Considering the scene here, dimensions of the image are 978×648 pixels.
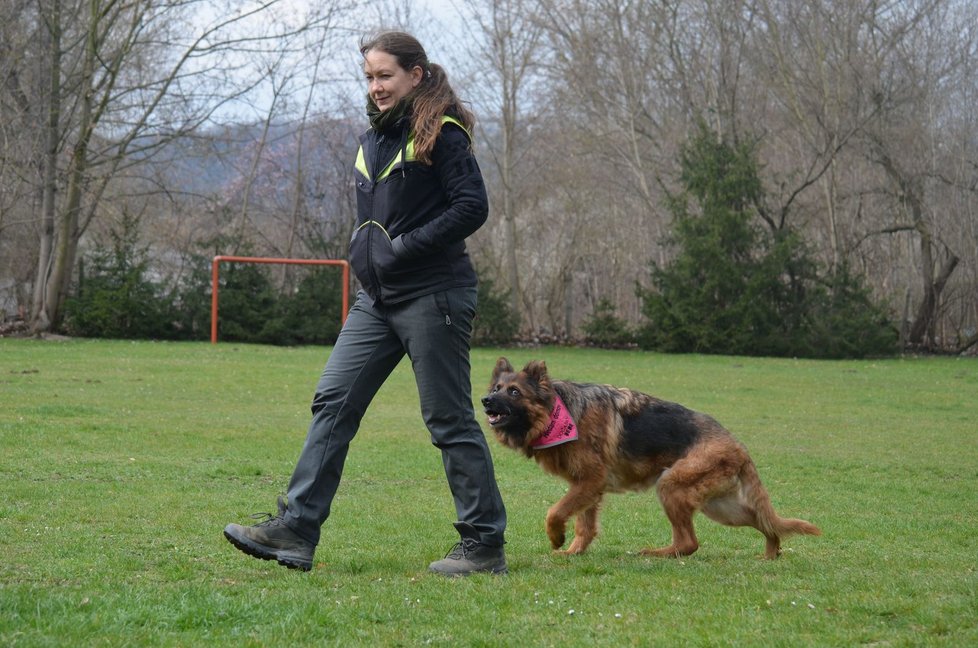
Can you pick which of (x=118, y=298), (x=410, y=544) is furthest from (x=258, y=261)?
(x=410, y=544)

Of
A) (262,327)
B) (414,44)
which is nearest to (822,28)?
(262,327)

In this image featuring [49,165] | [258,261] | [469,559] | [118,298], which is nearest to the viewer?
[469,559]

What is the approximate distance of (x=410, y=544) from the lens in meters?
6.34

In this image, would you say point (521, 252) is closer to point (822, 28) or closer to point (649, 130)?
point (649, 130)

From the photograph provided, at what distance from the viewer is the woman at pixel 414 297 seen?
5.08 meters

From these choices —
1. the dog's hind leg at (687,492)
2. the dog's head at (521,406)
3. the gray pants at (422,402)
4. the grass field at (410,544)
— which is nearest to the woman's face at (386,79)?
the gray pants at (422,402)

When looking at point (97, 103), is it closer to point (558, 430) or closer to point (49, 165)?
point (49, 165)

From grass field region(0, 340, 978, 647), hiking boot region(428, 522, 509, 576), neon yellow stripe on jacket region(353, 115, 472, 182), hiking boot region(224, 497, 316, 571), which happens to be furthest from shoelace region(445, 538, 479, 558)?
neon yellow stripe on jacket region(353, 115, 472, 182)

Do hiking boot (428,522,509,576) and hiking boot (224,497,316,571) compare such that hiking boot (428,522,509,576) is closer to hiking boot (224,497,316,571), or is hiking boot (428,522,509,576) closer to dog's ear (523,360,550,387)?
hiking boot (224,497,316,571)

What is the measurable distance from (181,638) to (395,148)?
256 centimetres

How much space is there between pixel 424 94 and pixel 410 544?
2.78m

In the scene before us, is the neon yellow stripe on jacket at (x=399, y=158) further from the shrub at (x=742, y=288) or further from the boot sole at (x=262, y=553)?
the shrub at (x=742, y=288)

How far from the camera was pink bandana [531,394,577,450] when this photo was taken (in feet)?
20.3

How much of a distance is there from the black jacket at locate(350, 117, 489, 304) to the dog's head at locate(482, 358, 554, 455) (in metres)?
1.20
